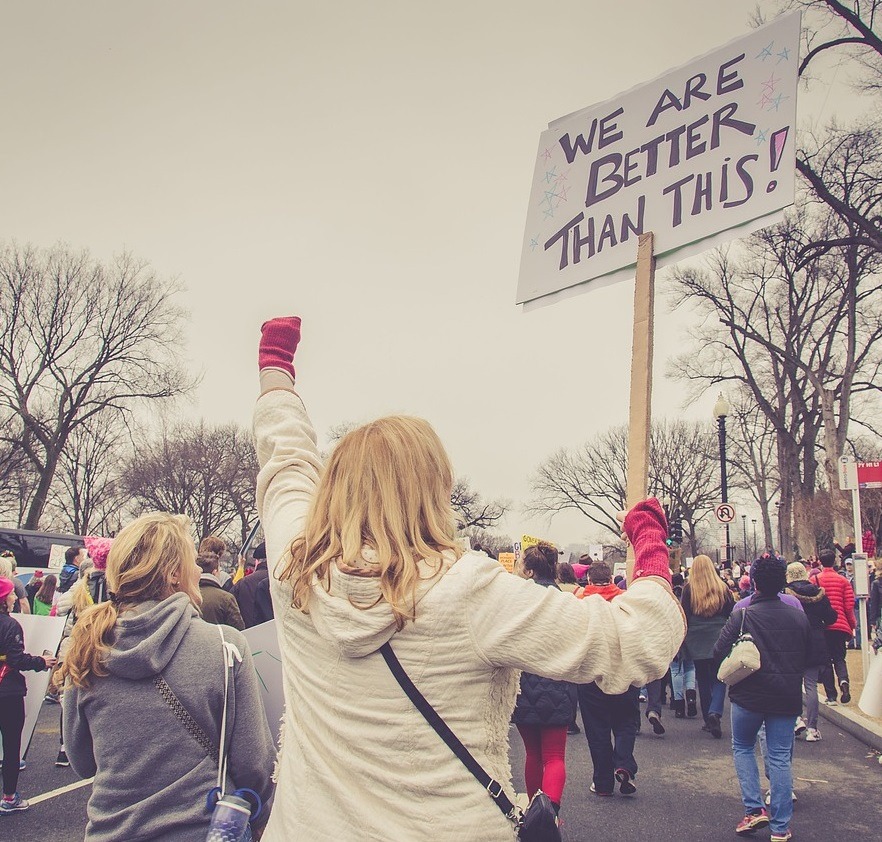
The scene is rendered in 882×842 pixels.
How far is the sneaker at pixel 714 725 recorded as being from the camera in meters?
8.95

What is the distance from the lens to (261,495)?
2.26 meters

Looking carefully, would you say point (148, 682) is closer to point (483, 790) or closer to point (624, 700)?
point (483, 790)

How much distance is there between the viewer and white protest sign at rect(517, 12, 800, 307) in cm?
326

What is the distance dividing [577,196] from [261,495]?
→ 2.32m

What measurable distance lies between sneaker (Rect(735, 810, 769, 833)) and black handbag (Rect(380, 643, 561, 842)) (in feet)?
15.5

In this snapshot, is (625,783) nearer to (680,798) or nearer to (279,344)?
(680,798)

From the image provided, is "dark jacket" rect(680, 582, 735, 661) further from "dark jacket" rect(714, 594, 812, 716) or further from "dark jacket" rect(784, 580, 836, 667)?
"dark jacket" rect(714, 594, 812, 716)

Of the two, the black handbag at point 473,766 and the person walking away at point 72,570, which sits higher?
the person walking away at point 72,570

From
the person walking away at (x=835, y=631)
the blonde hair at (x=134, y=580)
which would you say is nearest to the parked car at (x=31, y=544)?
the person walking away at (x=835, y=631)

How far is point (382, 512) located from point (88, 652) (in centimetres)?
143

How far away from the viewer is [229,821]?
233 centimetres

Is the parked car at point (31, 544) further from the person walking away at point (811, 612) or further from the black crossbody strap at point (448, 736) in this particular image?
the black crossbody strap at point (448, 736)

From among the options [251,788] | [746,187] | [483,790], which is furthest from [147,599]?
[746,187]

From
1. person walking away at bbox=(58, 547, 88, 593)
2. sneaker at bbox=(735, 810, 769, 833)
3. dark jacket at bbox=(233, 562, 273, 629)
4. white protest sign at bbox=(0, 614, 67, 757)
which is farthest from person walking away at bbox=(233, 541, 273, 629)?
person walking away at bbox=(58, 547, 88, 593)
